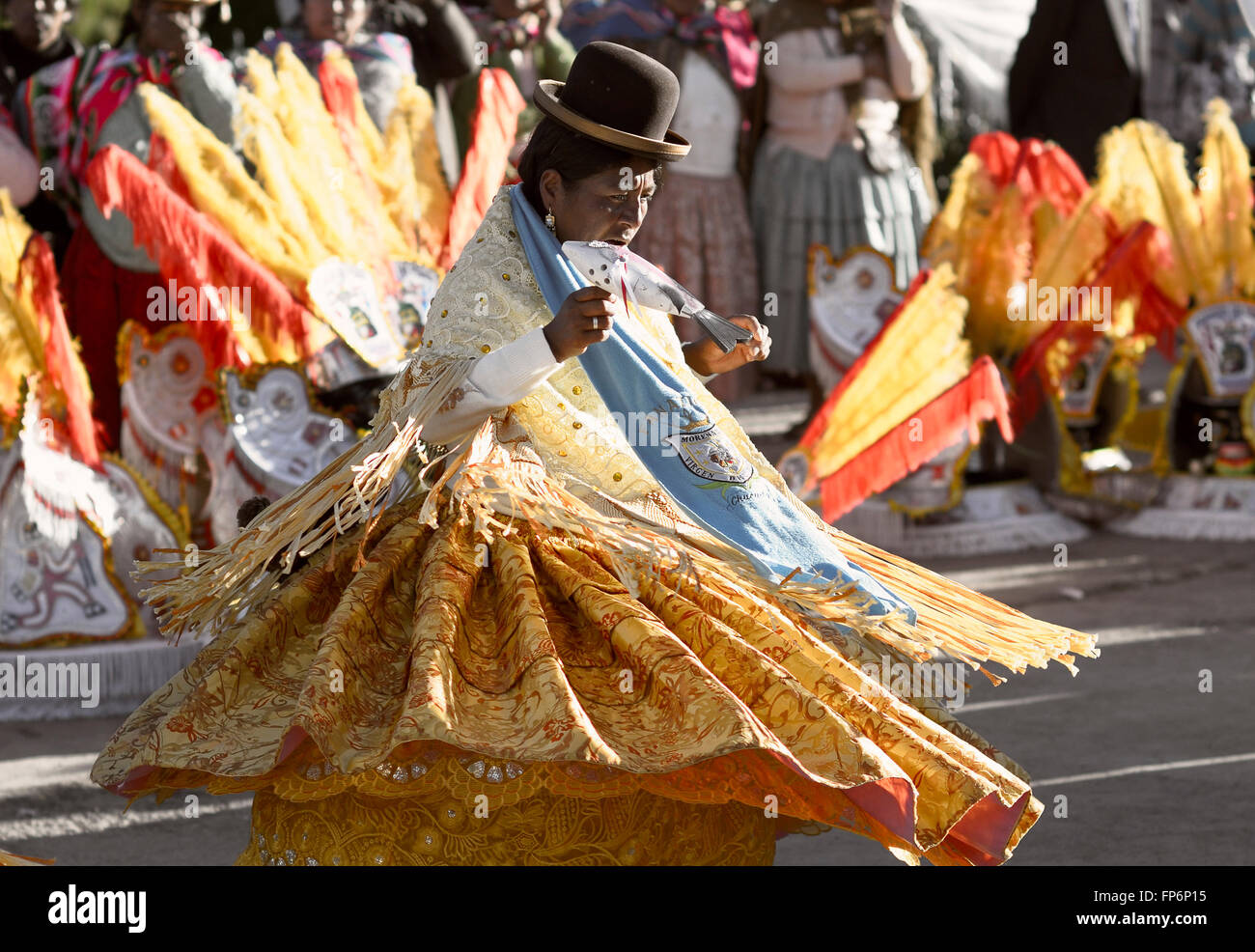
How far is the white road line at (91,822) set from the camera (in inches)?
154

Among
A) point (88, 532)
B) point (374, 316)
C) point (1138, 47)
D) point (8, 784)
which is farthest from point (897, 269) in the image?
point (8, 784)

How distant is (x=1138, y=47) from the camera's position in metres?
8.46

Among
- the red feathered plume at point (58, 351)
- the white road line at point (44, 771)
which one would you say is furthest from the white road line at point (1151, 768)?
the red feathered plume at point (58, 351)

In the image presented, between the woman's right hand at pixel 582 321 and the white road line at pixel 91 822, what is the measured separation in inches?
71.4

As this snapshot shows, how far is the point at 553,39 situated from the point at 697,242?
3.58ft

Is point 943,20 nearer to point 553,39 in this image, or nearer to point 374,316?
point 553,39

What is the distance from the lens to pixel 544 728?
2490 mm

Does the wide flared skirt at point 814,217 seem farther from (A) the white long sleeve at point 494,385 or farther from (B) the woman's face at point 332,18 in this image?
(A) the white long sleeve at point 494,385

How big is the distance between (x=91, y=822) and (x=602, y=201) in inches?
78.9

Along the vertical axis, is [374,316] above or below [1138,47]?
below

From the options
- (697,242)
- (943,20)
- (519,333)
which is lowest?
(519,333)

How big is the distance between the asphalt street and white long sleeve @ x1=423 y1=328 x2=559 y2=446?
4.44 ft

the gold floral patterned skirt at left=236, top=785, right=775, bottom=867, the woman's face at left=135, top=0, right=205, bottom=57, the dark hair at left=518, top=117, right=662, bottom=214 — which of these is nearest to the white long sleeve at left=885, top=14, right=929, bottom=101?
the woman's face at left=135, top=0, right=205, bottom=57

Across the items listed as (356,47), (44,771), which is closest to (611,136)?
(44,771)
